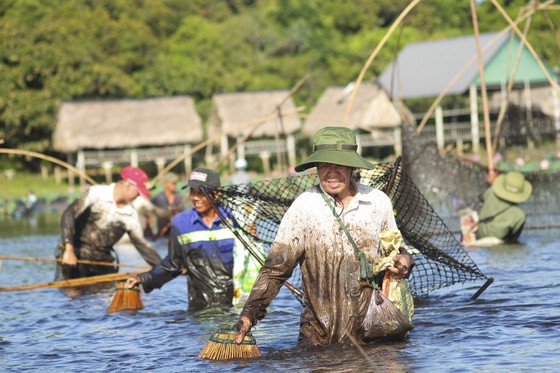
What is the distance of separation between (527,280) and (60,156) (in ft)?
114

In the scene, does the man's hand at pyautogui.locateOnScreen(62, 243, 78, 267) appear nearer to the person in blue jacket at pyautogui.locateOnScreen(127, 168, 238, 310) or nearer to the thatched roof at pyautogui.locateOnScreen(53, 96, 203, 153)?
the person in blue jacket at pyautogui.locateOnScreen(127, 168, 238, 310)

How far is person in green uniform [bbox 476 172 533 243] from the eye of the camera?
12008 mm

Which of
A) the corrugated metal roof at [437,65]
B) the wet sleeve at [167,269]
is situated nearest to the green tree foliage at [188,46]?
the corrugated metal roof at [437,65]

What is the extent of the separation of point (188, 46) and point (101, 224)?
44.6 meters

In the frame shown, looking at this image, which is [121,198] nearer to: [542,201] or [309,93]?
[542,201]

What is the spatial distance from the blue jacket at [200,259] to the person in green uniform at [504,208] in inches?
185

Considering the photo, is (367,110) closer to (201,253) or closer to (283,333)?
(201,253)

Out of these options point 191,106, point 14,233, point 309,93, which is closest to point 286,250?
point 14,233

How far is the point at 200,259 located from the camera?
8.26m

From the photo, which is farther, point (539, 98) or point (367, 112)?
point (539, 98)

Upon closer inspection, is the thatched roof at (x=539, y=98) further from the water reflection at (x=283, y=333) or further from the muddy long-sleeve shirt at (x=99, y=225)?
the muddy long-sleeve shirt at (x=99, y=225)

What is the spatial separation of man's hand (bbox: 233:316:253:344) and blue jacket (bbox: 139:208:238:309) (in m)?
2.07

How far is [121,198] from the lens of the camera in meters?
9.81

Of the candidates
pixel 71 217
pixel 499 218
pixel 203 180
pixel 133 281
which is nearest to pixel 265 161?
pixel 499 218
